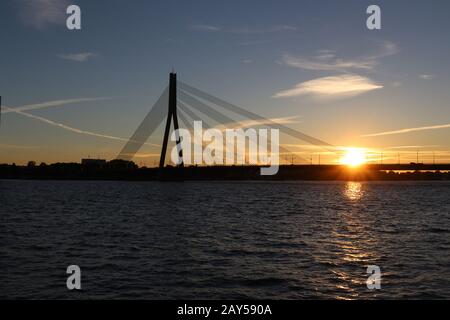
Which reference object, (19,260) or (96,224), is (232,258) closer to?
(19,260)

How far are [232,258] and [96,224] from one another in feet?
49.8

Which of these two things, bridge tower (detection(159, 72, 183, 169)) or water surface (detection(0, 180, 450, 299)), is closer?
water surface (detection(0, 180, 450, 299))

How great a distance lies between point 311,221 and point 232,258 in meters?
16.8

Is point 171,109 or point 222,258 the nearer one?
point 222,258

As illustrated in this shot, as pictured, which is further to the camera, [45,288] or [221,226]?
[221,226]

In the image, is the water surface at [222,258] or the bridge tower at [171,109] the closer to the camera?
the water surface at [222,258]

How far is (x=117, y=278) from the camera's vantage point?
15.6 meters
